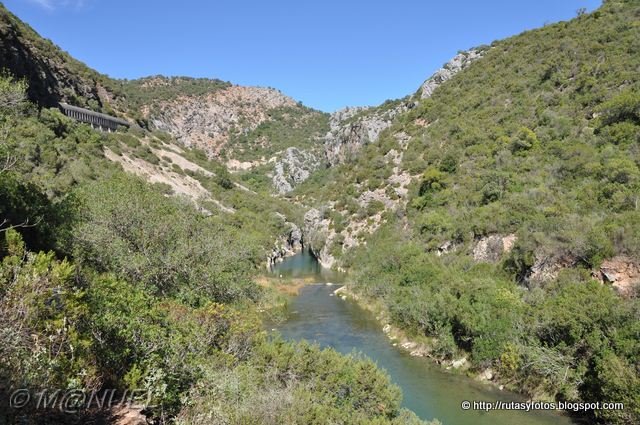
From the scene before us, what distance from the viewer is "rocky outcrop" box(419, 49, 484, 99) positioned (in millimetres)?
87375

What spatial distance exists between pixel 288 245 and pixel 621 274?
75.2 meters

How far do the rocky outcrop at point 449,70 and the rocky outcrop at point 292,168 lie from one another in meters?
60.7

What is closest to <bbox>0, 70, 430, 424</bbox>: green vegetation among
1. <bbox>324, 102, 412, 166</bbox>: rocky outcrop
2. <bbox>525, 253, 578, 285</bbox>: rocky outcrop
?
<bbox>525, 253, 578, 285</bbox>: rocky outcrop

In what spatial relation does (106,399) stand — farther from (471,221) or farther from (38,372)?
(471,221)

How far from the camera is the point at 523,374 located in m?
24.4

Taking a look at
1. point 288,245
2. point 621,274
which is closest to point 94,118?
Result: point 288,245

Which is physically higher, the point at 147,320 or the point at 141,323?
the point at 141,323

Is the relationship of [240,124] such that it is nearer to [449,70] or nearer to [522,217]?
[449,70]

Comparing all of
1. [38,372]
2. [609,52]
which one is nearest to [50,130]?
[38,372]

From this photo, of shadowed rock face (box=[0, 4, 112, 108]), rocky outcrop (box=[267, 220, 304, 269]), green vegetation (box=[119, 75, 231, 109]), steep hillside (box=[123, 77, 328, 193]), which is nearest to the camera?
shadowed rock face (box=[0, 4, 112, 108])

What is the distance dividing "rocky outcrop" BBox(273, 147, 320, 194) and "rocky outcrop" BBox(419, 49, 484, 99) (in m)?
60.7

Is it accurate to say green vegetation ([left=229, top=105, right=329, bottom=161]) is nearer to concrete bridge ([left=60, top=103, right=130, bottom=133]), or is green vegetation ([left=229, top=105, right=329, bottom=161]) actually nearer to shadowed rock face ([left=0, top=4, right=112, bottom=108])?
shadowed rock face ([left=0, top=4, right=112, bottom=108])

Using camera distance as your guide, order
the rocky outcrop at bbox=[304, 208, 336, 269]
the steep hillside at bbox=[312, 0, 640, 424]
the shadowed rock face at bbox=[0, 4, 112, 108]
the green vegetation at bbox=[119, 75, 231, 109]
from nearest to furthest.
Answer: the steep hillside at bbox=[312, 0, 640, 424]
the shadowed rock face at bbox=[0, 4, 112, 108]
the rocky outcrop at bbox=[304, 208, 336, 269]
the green vegetation at bbox=[119, 75, 231, 109]

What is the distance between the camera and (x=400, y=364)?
29469mm
